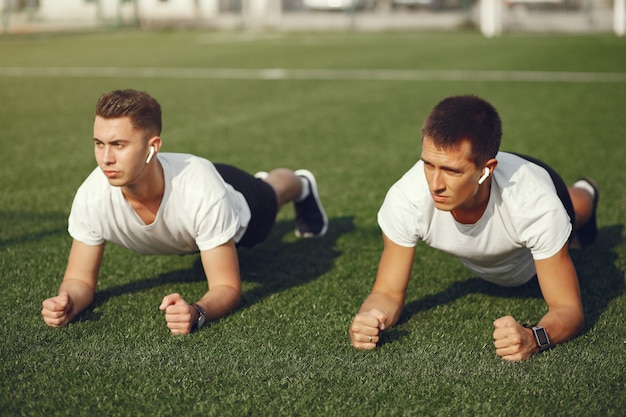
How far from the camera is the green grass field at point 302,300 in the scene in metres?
3.37

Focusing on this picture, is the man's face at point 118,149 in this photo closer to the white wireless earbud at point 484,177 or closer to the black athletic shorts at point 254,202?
the black athletic shorts at point 254,202

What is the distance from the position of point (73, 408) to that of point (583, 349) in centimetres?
221

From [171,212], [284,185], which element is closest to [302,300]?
[171,212]

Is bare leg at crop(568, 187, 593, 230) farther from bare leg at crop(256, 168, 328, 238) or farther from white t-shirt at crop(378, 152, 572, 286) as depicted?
bare leg at crop(256, 168, 328, 238)

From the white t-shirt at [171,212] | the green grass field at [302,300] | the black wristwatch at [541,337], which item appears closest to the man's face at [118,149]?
the white t-shirt at [171,212]

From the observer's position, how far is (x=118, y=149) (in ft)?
13.0

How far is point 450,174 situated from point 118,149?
154 cm

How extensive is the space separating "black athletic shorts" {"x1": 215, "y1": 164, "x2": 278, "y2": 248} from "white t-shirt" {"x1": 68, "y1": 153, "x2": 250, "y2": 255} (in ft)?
1.74

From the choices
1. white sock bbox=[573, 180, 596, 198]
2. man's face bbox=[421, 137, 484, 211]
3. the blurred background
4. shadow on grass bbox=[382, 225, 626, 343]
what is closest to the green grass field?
shadow on grass bbox=[382, 225, 626, 343]

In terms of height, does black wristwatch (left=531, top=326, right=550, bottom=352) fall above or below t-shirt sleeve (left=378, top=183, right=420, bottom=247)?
below

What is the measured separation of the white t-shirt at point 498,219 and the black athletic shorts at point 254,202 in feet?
3.60

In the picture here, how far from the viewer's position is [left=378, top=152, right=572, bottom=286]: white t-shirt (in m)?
3.76

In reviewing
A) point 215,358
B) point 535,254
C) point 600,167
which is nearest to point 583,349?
point 535,254

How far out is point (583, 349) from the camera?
381cm
